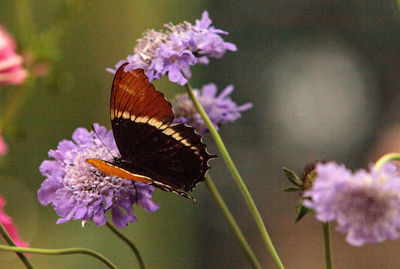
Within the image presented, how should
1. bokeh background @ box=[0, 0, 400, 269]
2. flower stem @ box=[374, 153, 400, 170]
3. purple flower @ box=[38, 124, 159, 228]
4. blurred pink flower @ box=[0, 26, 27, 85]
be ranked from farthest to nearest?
1. bokeh background @ box=[0, 0, 400, 269]
2. blurred pink flower @ box=[0, 26, 27, 85]
3. purple flower @ box=[38, 124, 159, 228]
4. flower stem @ box=[374, 153, 400, 170]

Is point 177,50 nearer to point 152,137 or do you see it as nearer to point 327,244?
point 152,137

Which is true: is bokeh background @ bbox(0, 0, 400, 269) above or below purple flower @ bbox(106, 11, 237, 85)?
above

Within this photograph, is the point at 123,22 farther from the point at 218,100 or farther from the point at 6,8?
the point at 218,100

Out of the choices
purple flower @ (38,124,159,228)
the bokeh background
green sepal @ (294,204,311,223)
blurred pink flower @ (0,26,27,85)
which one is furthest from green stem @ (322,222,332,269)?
the bokeh background

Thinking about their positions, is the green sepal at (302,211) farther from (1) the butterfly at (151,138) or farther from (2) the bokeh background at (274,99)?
(2) the bokeh background at (274,99)

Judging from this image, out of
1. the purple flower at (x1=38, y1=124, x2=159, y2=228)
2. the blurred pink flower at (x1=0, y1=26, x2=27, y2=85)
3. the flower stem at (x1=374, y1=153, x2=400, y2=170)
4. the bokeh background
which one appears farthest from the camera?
the bokeh background

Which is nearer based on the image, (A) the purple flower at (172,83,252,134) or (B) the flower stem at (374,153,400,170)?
(B) the flower stem at (374,153,400,170)

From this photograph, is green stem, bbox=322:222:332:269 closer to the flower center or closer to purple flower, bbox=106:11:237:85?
the flower center
